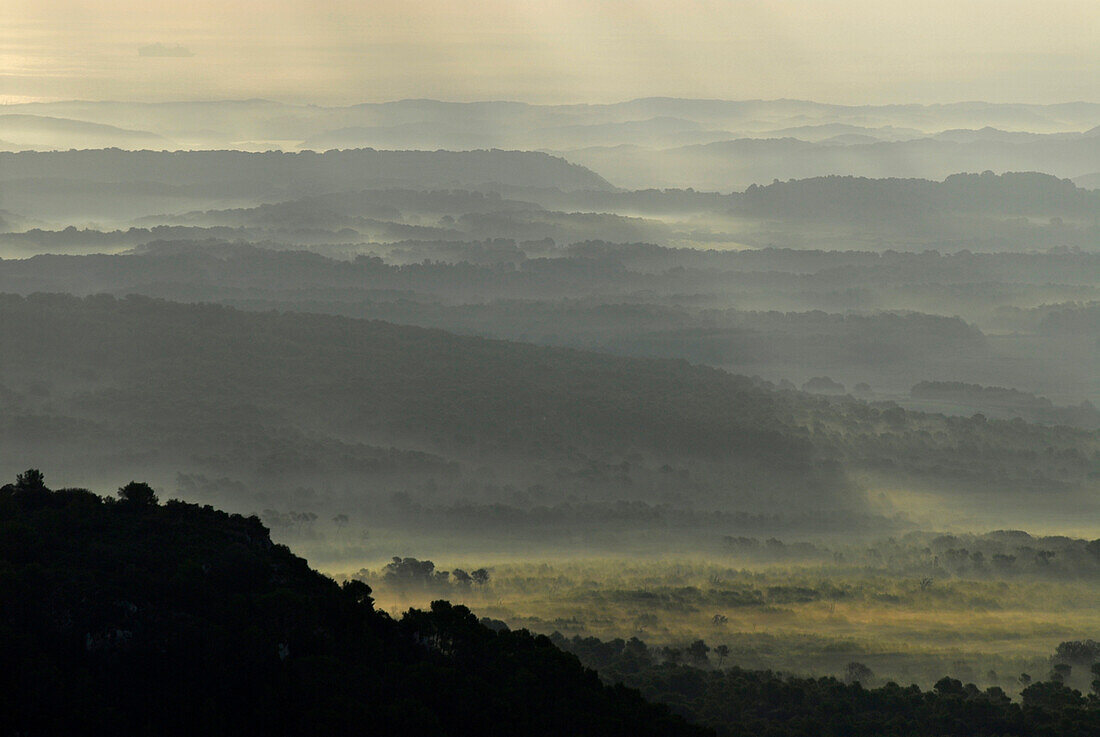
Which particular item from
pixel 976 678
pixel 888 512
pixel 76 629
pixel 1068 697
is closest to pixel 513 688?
pixel 76 629

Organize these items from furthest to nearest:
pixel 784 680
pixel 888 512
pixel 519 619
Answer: pixel 888 512 → pixel 519 619 → pixel 784 680

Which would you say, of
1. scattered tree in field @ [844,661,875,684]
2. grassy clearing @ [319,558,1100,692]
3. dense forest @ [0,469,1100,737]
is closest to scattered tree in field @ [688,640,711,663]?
grassy clearing @ [319,558,1100,692]

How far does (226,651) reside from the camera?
4272 cm

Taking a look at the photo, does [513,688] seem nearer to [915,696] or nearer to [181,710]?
[181,710]

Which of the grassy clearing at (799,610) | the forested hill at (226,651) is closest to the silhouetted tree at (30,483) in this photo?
the forested hill at (226,651)

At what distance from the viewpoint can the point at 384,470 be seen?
198000mm

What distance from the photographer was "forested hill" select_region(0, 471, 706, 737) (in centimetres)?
3869

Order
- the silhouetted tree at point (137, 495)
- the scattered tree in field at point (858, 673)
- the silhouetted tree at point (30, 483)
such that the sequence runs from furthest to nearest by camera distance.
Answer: the scattered tree in field at point (858, 673), the silhouetted tree at point (137, 495), the silhouetted tree at point (30, 483)

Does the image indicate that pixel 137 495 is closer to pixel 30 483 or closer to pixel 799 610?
pixel 30 483

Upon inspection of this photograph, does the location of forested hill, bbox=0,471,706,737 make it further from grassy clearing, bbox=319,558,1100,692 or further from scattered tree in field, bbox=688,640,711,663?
grassy clearing, bbox=319,558,1100,692

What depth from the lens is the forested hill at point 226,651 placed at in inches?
1523

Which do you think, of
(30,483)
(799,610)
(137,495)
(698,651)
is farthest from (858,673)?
(30,483)

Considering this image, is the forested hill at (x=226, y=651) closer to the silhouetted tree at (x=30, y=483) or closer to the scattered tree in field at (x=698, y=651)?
the silhouetted tree at (x=30, y=483)

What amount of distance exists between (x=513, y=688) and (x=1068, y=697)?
136 ft
